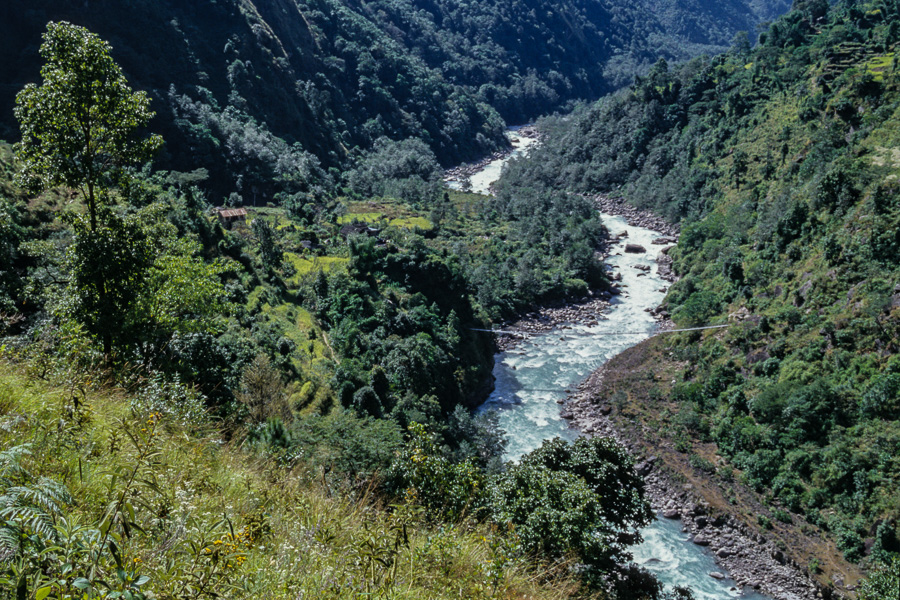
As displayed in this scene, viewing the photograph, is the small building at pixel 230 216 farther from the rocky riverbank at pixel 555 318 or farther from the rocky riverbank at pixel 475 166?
the rocky riverbank at pixel 475 166

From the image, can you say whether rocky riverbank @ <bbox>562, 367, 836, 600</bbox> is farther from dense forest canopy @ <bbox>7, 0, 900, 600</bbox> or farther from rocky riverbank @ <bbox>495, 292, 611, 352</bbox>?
rocky riverbank @ <bbox>495, 292, 611, 352</bbox>

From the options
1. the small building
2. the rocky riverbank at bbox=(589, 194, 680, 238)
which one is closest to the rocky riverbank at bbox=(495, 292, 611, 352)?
the rocky riverbank at bbox=(589, 194, 680, 238)

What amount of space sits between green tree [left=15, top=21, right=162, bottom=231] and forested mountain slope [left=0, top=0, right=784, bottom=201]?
166 ft

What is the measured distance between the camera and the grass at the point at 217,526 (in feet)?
11.3

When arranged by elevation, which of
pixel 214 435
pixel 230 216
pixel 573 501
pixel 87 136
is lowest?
pixel 573 501

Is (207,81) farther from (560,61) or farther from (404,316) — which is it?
(560,61)

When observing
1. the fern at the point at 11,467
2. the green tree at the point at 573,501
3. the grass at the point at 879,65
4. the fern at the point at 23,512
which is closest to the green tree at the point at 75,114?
the fern at the point at 11,467

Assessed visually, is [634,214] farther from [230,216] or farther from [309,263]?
[230,216]

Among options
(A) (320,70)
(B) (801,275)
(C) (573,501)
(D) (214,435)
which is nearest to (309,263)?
(C) (573,501)

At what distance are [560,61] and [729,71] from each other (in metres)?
92.0

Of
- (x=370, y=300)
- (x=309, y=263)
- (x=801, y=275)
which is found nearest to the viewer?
(x=801, y=275)

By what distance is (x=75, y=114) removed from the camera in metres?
8.94

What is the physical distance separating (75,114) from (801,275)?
39696 millimetres

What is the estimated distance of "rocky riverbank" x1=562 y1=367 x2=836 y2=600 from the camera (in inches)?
915
